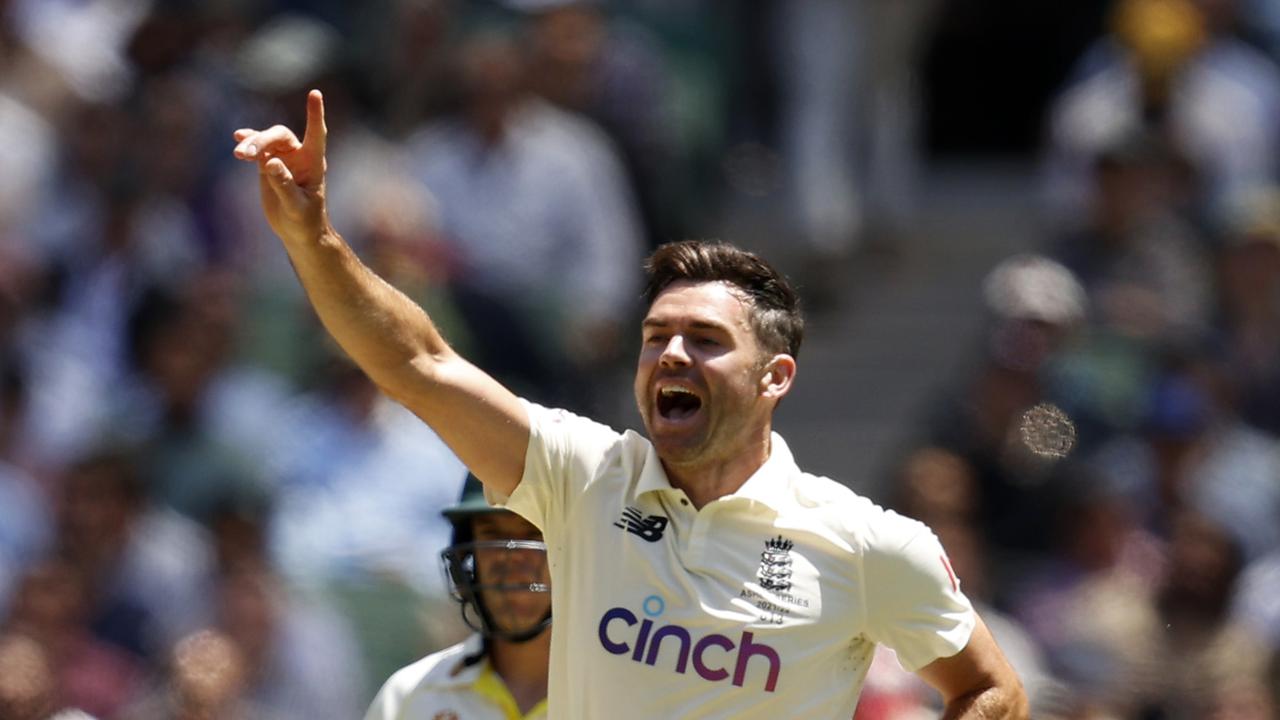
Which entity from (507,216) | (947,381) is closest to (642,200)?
(507,216)

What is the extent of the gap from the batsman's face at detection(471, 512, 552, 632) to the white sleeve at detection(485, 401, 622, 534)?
523 mm

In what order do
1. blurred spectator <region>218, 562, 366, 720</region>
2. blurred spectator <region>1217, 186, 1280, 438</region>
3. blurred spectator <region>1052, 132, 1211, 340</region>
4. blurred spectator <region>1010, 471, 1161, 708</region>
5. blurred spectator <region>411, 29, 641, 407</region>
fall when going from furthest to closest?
blurred spectator <region>411, 29, 641, 407</region>
blurred spectator <region>1052, 132, 1211, 340</region>
blurred spectator <region>1217, 186, 1280, 438</region>
blurred spectator <region>218, 562, 366, 720</region>
blurred spectator <region>1010, 471, 1161, 708</region>

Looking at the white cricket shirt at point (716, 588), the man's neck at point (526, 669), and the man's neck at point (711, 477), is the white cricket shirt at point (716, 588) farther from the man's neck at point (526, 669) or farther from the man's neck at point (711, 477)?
the man's neck at point (526, 669)

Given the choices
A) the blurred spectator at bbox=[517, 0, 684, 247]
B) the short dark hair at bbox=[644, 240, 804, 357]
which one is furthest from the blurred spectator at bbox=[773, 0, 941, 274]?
the short dark hair at bbox=[644, 240, 804, 357]

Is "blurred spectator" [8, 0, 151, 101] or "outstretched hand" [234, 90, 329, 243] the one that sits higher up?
"blurred spectator" [8, 0, 151, 101]

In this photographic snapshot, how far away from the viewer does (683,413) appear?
14.5 ft

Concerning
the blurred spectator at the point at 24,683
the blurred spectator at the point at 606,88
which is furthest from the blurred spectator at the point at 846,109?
the blurred spectator at the point at 24,683

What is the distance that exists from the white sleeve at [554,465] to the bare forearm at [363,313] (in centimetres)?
28

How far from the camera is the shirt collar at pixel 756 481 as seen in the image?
4.39 metres

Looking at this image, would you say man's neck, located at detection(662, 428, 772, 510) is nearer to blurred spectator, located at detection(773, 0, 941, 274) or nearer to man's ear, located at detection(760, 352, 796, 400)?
man's ear, located at detection(760, 352, 796, 400)

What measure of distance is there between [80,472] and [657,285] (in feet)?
15.4

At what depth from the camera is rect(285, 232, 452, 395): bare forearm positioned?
4.11 m

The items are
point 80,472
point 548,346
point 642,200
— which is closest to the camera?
point 80,472

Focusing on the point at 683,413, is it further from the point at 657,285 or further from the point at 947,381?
the point at 947,381
